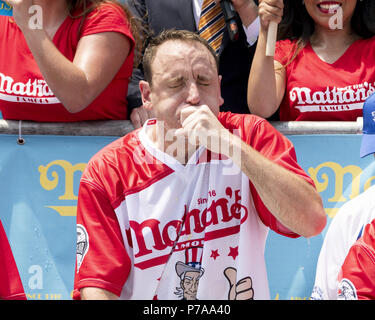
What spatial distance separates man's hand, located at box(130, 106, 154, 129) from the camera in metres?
3.56

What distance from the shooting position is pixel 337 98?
3740 mm

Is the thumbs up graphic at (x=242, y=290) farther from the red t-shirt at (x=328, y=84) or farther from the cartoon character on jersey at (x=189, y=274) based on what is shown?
the red t-shirt at (x=328, y=84)

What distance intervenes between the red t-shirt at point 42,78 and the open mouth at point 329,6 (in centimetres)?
102

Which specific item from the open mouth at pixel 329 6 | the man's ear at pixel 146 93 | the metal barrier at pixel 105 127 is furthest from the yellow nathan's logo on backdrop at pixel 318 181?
the open mouth at pixel 329 6

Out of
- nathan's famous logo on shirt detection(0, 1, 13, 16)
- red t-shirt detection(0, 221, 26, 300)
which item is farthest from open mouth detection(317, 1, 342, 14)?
red t-shirt detection(0, 221, 26, 300)

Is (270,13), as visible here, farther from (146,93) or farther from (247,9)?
(146,93)

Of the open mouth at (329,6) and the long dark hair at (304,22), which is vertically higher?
the open mouth at (329,6)

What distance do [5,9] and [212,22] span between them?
1.02m

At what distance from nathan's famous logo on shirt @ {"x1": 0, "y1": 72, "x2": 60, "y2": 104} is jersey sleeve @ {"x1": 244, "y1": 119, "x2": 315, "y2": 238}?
1.06 meters

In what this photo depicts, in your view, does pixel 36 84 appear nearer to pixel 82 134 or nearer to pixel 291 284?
pixel 82 134

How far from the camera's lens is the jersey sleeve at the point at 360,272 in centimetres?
267

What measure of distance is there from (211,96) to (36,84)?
1.03 m

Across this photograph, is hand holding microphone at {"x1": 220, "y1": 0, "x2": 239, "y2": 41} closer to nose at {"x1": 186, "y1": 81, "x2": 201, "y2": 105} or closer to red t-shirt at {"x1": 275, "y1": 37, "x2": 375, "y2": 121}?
red t-shirt at {"x1": 275, "y1": 37, "x2": 375, "y2": 121}

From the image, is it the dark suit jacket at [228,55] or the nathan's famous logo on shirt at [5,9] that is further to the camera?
the dark suit jacket at [228,55]
